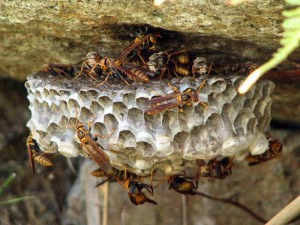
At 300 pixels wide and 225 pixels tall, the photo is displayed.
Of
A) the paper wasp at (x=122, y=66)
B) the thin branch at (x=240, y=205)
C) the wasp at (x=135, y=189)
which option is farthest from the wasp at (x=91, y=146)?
the thin branch at (x=240, y=205)

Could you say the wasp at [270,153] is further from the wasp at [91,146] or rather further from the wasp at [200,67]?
the wasp at [91,146]

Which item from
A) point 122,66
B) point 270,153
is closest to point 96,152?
point 122,66

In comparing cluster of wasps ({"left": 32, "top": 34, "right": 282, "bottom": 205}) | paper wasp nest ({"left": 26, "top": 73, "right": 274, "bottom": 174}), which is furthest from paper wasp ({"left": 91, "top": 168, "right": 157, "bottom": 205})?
paper wasp nest ({"left": 26, "top": 73, "right": 274, "bottom": 174})

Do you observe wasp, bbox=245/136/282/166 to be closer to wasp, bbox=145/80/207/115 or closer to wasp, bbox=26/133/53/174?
wasp, bbox=145/80/207/115

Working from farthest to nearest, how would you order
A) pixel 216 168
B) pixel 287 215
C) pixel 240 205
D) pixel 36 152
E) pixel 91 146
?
pixel 240 205 → pixel 36 152 → pixel 216 168 → pixel 91 146 → pixel 287 215

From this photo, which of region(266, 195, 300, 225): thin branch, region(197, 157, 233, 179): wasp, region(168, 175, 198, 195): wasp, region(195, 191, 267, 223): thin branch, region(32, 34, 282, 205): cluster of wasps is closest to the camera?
region(266, 195, 300, 225): thin branch

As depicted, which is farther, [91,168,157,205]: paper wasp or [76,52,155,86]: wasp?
[91,168,157,205]: paper wasp

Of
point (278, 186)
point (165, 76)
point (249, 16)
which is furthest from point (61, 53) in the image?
point (278, 186)

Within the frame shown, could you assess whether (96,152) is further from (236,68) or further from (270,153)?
(270,153)
